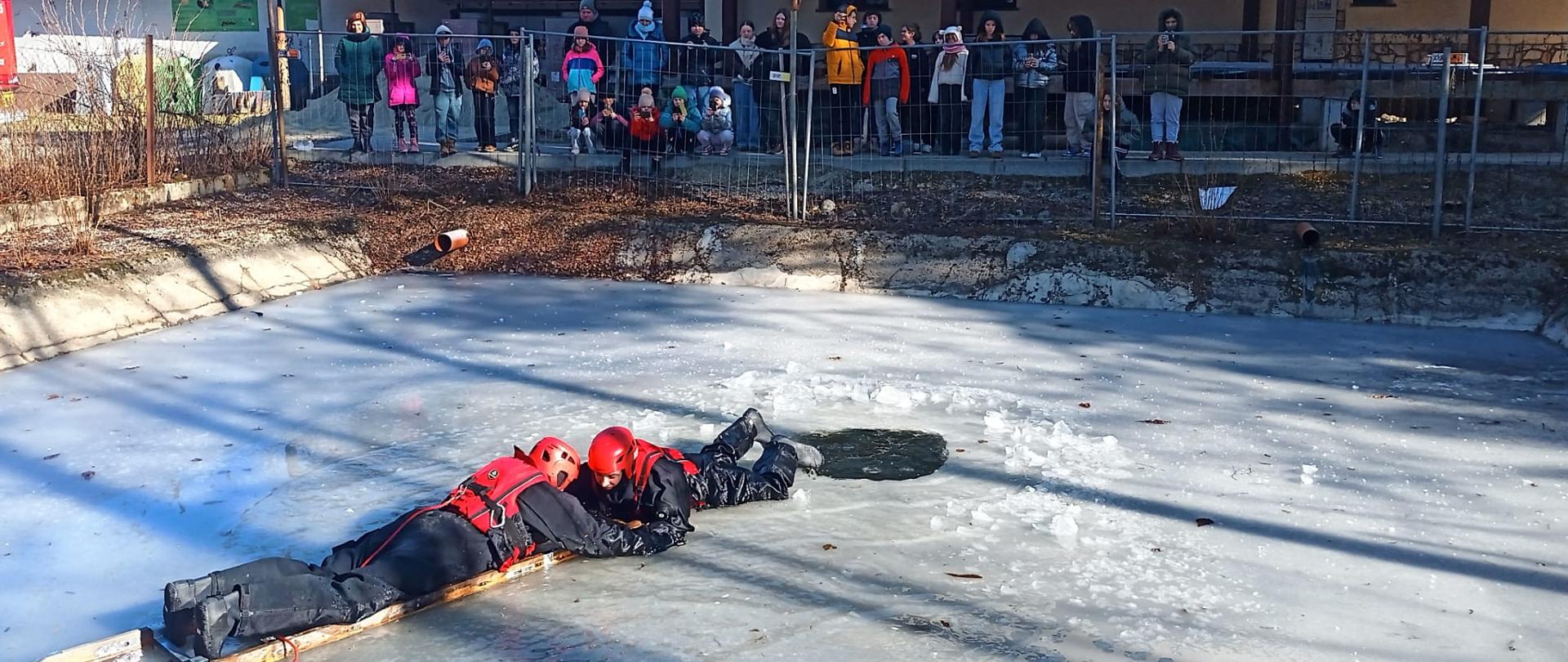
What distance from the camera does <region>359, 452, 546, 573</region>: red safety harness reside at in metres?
5.08

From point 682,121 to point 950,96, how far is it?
270 cm

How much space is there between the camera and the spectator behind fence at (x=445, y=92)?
46.3 ft

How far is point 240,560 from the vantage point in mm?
5254

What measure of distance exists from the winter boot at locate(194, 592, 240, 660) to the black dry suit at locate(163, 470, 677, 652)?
0.02 metres

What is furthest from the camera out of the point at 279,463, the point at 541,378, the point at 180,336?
the point at 180,336

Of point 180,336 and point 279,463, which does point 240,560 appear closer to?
point 279,463

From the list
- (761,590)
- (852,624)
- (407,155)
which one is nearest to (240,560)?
(761,590)

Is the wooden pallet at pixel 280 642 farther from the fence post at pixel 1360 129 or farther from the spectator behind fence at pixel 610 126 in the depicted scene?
the spectator behind fence at pixel 610 126

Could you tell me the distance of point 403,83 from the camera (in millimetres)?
13977

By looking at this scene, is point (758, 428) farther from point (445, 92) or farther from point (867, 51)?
point (445, 92)

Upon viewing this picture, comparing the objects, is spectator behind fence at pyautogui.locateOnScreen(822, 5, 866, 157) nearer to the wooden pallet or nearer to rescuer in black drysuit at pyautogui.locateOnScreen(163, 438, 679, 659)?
rescuer in black drysuit at pyautogui.locateOnScreen(163, 438, 679, 659)

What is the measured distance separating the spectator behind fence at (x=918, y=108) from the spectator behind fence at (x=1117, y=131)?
1609 mm

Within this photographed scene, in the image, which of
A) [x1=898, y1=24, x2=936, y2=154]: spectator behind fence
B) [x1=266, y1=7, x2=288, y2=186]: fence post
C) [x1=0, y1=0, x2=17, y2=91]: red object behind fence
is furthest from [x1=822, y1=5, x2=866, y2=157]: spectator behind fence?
[x1=0, y1=0, x2=17, y2=91]: red object behind fence

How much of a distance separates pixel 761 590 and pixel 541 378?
135 inches
